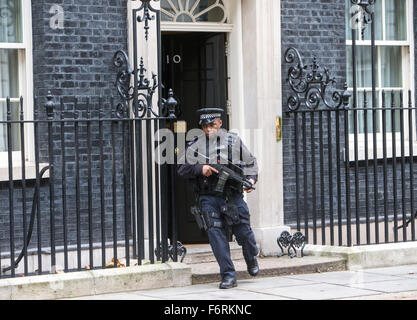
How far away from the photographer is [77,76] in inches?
406

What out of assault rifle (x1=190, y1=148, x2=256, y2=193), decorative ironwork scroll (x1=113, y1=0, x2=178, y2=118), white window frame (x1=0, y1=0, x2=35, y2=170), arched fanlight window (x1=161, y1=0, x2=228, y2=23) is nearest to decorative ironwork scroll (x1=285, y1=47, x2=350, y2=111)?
arched fanlight window (x1=161, y1=0, x2=228, y2=23)

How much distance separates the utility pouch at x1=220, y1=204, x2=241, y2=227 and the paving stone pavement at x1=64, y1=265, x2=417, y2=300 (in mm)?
656

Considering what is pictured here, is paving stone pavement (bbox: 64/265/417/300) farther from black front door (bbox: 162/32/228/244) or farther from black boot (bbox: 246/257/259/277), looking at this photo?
black front door (bbox: 162/32/228/244)

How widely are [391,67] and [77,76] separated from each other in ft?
15.5

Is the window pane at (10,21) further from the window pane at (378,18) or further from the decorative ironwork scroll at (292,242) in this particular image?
the window pane at (378,18)

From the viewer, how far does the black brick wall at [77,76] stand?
33.3 feet

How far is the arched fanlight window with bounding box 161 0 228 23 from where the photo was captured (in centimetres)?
1136

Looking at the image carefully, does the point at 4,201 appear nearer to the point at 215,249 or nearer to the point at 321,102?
the point at 215,249

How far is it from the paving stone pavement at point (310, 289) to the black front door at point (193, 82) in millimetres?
1900

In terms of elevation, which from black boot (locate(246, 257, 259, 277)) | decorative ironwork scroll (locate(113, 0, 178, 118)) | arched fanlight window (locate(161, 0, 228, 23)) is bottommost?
black boot (locate(246, 257, 259, 277))

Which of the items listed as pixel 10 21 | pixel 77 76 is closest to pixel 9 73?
pixel 10 21

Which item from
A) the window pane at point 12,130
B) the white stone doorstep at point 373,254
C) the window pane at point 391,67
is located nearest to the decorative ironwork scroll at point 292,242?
the white stone doorstep at point 373,254

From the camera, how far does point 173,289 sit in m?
9.38
